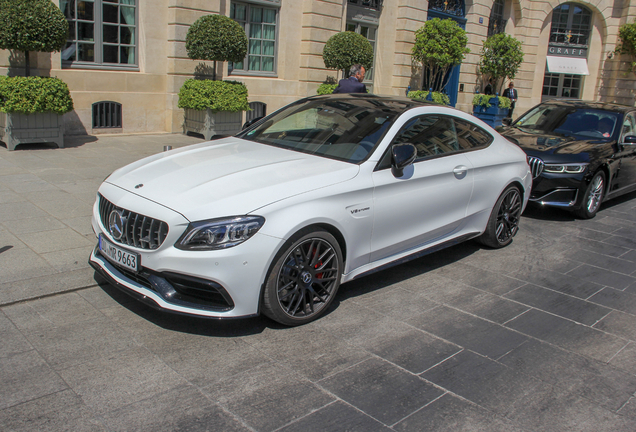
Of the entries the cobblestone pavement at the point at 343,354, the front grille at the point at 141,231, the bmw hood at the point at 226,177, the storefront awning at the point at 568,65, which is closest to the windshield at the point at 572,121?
the cobblestone pavement at the point at 343,354

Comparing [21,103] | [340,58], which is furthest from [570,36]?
[21,103]

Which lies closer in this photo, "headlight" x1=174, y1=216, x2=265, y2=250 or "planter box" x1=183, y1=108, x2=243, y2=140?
"headlight" x1=174, y1=216, x2=265, y2=250

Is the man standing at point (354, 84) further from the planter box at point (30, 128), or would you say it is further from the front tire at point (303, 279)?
the planter box at point (30, 128)

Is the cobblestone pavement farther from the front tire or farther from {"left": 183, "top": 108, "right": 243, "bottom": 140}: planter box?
{"left": 183, "top": 108, "right": 243, "bottom": 140}: planter box

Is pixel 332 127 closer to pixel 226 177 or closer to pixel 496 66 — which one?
pixel 226 177

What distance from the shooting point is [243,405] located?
324cm

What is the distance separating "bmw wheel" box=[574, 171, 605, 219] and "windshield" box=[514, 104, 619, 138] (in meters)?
0.86

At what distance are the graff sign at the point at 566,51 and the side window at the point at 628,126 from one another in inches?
818

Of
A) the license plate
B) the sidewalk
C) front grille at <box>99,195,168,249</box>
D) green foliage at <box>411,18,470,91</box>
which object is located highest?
green foliage at <box>411,18,470,91</box>

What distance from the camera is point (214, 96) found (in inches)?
484

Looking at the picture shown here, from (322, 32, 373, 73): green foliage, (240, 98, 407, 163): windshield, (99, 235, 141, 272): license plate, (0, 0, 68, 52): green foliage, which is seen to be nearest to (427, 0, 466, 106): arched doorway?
(322, 32, 373, 73): green foliage

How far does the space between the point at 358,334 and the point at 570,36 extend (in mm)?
28852

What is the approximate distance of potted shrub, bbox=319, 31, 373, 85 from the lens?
15.3 meters

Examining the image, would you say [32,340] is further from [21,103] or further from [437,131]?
[21,103]
